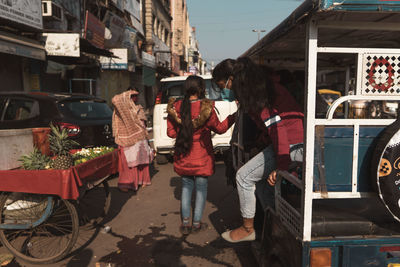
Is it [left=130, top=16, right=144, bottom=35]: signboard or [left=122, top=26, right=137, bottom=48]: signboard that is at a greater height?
[left=130, top=16, right=144, bottom=35]: signboard

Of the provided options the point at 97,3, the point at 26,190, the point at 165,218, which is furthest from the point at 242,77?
the point at 97,3

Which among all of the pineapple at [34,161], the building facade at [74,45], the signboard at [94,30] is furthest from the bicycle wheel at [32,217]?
the signboard at [94,30]

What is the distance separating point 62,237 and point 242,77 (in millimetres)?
2944

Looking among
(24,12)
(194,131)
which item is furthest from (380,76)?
(24,12)

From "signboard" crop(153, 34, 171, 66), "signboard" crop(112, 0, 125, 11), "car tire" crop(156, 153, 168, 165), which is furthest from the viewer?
"signboard" crop(153, 34, 171, 66)

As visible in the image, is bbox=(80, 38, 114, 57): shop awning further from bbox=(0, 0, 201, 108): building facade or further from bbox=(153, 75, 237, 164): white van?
bbox=(153, 75, 237, 164): white van

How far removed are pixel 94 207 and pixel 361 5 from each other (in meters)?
4.53

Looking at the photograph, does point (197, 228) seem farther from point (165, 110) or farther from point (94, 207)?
point (165, 110)

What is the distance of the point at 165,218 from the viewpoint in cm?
455

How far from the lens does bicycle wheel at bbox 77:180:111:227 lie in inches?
167

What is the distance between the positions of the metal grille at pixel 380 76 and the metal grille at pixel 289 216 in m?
0.89

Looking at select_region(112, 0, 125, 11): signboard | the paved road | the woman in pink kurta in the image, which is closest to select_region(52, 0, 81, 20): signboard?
select_region(112, 0, 125, 11): signboard

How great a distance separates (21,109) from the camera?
575cm

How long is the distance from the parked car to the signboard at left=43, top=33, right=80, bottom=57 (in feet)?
17.0
